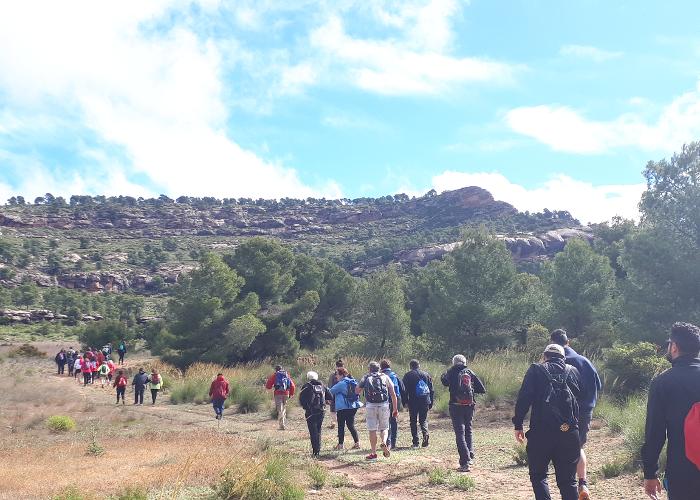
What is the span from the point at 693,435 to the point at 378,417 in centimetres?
736

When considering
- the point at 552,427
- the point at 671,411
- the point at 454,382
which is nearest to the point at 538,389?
the point at 552,427

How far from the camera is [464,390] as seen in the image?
9703mm

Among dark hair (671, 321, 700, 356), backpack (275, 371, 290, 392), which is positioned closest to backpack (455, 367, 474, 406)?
dark hair (671, 321, 700, 356)

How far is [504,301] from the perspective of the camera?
29.9 meters

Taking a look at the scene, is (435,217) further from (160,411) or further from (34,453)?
(34,453)

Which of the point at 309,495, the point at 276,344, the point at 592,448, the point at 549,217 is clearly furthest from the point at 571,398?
the point at 549,217

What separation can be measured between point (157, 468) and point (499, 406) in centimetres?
1047

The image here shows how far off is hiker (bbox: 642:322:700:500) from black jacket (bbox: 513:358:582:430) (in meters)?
1.24

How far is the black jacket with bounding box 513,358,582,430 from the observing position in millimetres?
5676

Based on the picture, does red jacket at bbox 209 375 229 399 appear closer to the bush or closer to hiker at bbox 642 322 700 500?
the bush

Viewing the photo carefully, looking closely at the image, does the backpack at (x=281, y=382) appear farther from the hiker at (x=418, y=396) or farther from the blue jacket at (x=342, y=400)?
the hiker at (x=418, y=396)

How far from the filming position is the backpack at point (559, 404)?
5559 mm

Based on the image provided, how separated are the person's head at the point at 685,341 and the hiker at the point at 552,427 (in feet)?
4.16

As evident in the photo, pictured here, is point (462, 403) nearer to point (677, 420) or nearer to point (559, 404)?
point (559, 404)
